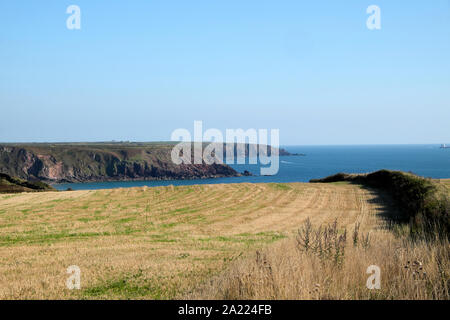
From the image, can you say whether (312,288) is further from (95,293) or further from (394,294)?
(95,293)

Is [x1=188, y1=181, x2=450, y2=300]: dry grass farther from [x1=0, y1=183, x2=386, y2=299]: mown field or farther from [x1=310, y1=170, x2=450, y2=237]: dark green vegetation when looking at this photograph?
[x1=310, y1=170, x2=450, y2=237]: dark green vegetation

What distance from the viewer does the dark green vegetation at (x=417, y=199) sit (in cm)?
1245

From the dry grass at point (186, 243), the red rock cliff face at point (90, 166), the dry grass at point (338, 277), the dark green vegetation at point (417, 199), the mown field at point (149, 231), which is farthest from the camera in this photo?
the red rock cliff face at point (90, 166)

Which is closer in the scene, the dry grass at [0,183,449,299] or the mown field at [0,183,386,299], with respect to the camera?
the dry grass at [0,183,449,299]

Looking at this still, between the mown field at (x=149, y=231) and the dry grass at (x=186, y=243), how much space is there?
0.04m

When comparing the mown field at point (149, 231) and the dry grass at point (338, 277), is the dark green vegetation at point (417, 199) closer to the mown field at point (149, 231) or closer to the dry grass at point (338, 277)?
the mown field at point (149, 231)

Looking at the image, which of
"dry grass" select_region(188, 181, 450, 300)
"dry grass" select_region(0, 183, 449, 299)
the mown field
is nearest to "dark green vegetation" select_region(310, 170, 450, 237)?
"dry grass" select_region(0, 183, 449, 299)

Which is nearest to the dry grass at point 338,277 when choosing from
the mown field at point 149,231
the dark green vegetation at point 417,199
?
the mown field at point 149,231

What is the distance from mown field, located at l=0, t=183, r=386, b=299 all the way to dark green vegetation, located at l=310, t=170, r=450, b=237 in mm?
1799

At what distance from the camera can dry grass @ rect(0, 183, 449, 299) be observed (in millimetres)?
6988

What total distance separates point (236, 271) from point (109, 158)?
187 m

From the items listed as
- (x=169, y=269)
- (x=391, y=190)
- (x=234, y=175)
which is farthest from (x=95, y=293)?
(x=234, y=175)

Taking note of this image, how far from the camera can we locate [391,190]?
30.7 meters
